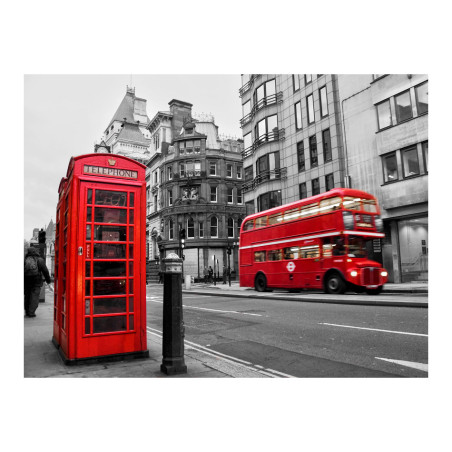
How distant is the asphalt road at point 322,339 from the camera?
4.40 meters

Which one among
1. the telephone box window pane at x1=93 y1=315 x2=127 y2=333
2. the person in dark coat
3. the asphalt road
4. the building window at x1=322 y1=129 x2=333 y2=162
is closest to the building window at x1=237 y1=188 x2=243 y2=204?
the building window at x1=322 y1=129 x2=333 y2=162

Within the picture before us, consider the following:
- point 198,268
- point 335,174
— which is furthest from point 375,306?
point 198,268

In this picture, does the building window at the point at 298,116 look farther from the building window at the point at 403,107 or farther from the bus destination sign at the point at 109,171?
the bus destination sign at the point at 109,171

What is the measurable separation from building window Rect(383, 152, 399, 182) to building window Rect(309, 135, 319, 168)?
17.0 feet

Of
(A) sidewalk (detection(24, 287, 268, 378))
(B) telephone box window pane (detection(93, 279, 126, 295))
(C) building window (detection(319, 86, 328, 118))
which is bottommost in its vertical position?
(A) sidewalk (detection(24, 287, 268, 378))

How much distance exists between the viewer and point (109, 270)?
15.0 feet

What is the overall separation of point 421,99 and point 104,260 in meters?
17.0

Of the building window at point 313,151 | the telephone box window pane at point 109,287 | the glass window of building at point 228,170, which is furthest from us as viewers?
the glass window of building at point 228,170

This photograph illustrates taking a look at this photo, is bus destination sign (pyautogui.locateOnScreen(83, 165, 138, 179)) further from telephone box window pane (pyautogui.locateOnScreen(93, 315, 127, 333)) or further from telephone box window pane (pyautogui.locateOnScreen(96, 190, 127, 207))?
telephone box window pane (pyautogui.locateOnScreen(93, 315, 127, 333))

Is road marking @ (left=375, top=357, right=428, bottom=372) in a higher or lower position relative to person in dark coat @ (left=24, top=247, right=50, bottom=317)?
lower

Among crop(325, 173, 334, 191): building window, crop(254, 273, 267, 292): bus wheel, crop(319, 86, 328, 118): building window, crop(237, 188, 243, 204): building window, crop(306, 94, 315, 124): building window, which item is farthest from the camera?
crop(237, 188, 243, 204): building window

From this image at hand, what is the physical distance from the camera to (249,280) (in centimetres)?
1966

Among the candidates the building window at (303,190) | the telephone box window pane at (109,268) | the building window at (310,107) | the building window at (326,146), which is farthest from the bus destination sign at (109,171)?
the building window at (310,107)

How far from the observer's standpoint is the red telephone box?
4430 mm
